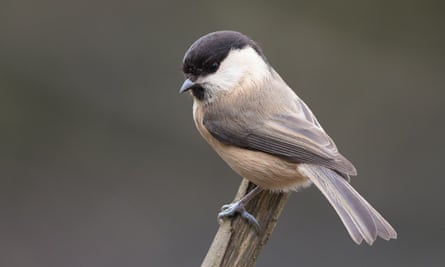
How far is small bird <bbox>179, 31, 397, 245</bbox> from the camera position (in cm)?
255

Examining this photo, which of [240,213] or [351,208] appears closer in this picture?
[240,213]

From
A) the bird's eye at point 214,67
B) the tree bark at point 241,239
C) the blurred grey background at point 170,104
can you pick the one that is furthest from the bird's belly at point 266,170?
the blurred grey background at point 170,104

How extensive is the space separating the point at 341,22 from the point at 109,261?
2181 millimetres

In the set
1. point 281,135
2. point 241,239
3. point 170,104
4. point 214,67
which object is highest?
point 214,67

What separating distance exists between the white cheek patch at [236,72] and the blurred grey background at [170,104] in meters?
1.84

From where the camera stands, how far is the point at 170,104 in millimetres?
4723

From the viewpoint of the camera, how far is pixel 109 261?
14.0 ft

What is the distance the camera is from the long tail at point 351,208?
7.34 ft

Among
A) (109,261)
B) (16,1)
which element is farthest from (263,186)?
Answer: (16,1)

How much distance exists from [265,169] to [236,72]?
42 centimetres

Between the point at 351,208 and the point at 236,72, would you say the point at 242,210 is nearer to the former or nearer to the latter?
the point at 351,208

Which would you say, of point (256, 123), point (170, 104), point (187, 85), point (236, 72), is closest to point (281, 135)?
point (256, 123)

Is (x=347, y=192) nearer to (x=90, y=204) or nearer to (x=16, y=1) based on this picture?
(x=90, y=204)

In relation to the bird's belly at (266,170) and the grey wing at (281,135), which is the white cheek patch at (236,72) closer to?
the grey wing at (281,135)
